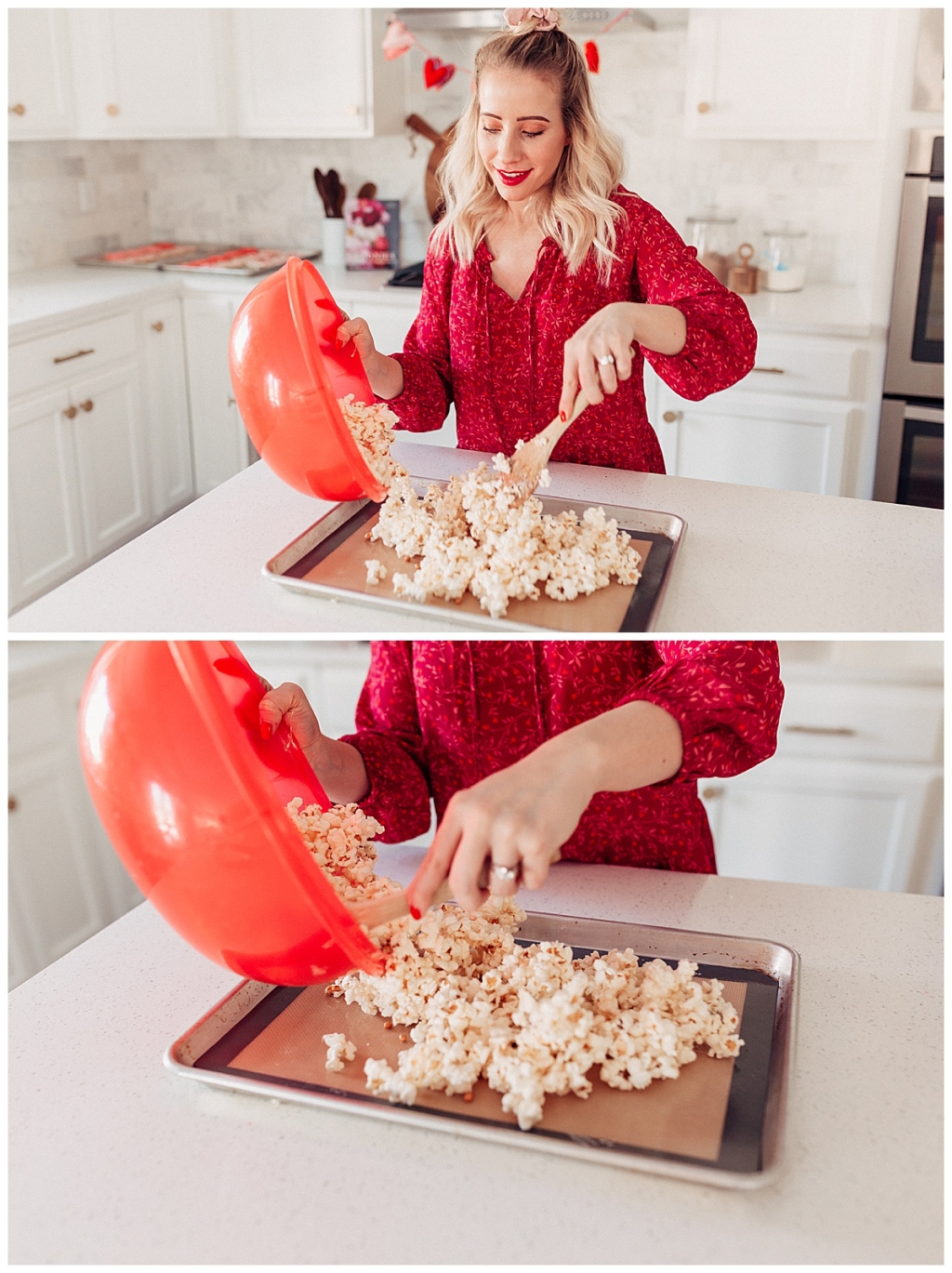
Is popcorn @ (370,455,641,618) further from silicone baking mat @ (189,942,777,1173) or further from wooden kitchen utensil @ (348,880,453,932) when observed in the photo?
silicone baking mat @ (189,942,777,1173)

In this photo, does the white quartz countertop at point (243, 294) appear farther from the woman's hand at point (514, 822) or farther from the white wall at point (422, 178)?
the woman's hand at point (514, 822)

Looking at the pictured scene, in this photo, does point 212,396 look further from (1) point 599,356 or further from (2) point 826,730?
(1) point 599,356

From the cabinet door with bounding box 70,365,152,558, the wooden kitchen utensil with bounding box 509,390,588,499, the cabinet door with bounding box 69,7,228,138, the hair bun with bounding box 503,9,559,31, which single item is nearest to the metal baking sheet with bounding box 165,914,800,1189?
the wooden kitchen utensil with bounding box 509,390,588,499

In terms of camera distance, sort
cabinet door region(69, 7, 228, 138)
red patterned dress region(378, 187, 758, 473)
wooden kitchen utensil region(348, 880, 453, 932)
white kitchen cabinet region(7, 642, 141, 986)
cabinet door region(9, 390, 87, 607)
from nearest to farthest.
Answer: wooden kitchen utensil region(348, 880, 453, 932) → red patterned dress region(378, 187, 758, 473) → white kitchen cabinet region(7, 642, 141, 986) → cabinet door region(9, 390, 87, 607) → cabinet door region(69, 7, 228, 138)

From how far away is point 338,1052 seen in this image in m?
0.86

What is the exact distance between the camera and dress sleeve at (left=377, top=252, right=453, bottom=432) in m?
1.37

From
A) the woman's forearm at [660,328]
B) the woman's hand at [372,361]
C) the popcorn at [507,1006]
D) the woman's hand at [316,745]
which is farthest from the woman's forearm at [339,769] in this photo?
the woman's forearm at [660,328]

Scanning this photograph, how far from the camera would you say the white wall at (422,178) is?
3.02 m

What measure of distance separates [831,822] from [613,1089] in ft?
5.29

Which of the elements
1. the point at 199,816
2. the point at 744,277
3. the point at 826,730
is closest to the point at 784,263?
the point at 744,277

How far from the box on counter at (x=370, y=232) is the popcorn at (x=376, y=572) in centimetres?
260

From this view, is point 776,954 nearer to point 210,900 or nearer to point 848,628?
point 848,628

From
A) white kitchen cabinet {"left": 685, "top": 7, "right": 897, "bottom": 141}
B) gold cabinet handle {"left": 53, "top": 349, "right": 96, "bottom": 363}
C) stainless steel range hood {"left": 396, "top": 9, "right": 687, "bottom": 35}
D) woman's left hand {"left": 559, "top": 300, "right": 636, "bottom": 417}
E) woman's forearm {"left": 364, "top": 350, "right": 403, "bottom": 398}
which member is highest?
stainless steel range hood {"left": 396, "top": 9, "right": 687, "bottom": 35}

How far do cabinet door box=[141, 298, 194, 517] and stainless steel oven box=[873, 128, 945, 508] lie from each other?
1970mm
